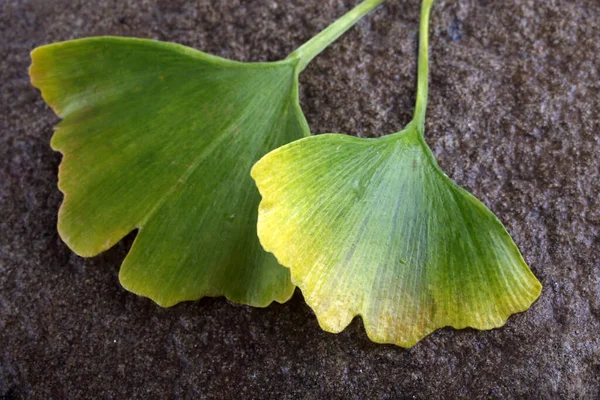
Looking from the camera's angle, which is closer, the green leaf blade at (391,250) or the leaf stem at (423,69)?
the green leaf blade at (391,250)

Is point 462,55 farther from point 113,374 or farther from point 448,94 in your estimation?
point 113,374

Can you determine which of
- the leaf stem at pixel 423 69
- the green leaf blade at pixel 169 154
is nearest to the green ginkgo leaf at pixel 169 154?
the green leaf blade at pixel 169 154

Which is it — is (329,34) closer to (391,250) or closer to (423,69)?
(423,69)

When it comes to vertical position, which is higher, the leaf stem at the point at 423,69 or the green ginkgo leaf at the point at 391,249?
the leaf stem at the point at 423,69

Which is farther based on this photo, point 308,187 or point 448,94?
point 448,94

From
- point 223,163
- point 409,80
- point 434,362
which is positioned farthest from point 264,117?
point 434,362

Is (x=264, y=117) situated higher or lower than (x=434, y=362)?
higher

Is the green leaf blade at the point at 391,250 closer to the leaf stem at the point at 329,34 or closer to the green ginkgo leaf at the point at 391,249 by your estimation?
the green ginkgo leaf at the point at 391,249
